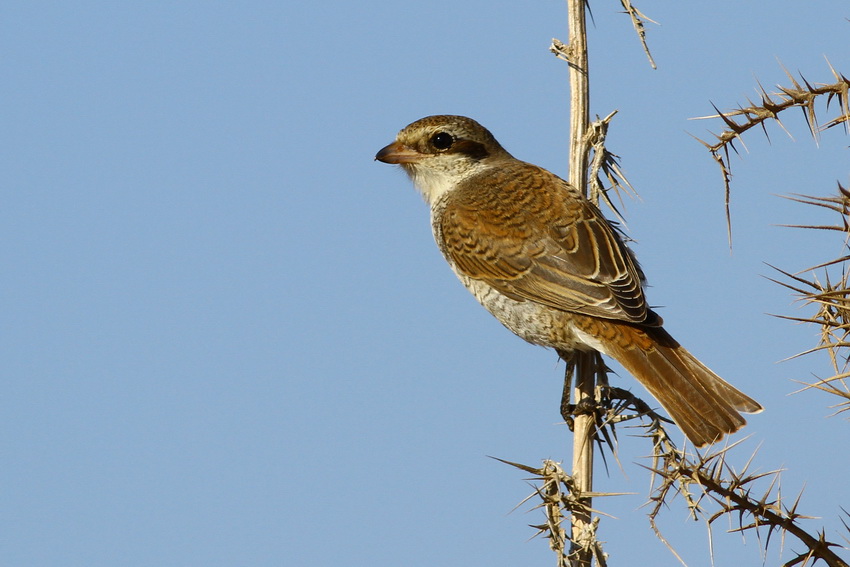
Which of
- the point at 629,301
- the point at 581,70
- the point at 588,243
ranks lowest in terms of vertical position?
the point at 629,301

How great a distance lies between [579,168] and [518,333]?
39.2 inches

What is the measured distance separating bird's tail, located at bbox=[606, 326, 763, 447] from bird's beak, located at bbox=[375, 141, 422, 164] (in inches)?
68.7

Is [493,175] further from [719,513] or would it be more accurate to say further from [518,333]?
[719,513]

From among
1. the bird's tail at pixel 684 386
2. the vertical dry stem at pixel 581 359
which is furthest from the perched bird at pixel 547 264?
the vertical dry stem at pixel 581 359

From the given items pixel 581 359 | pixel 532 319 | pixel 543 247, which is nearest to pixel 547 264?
pixel 543 247

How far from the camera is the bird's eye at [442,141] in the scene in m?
5.37

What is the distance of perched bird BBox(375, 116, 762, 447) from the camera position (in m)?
4.04

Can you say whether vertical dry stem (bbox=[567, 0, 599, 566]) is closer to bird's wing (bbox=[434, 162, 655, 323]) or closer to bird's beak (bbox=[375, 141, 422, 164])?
bird's wing (bbox=[434, 162, 655, 323])

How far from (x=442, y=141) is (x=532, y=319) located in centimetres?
135

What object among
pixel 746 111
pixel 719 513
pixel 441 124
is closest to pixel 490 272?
pixel 441 124

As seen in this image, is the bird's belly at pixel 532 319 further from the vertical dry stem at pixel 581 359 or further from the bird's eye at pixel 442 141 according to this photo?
the bird's eye at pixel 442 141

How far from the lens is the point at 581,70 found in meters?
3.85

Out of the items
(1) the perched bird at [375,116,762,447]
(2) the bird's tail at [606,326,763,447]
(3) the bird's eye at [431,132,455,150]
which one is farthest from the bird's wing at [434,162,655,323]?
(3) the bird's eye at [431,132,455,150]

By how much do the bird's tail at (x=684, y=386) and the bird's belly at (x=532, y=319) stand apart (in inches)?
10.2
